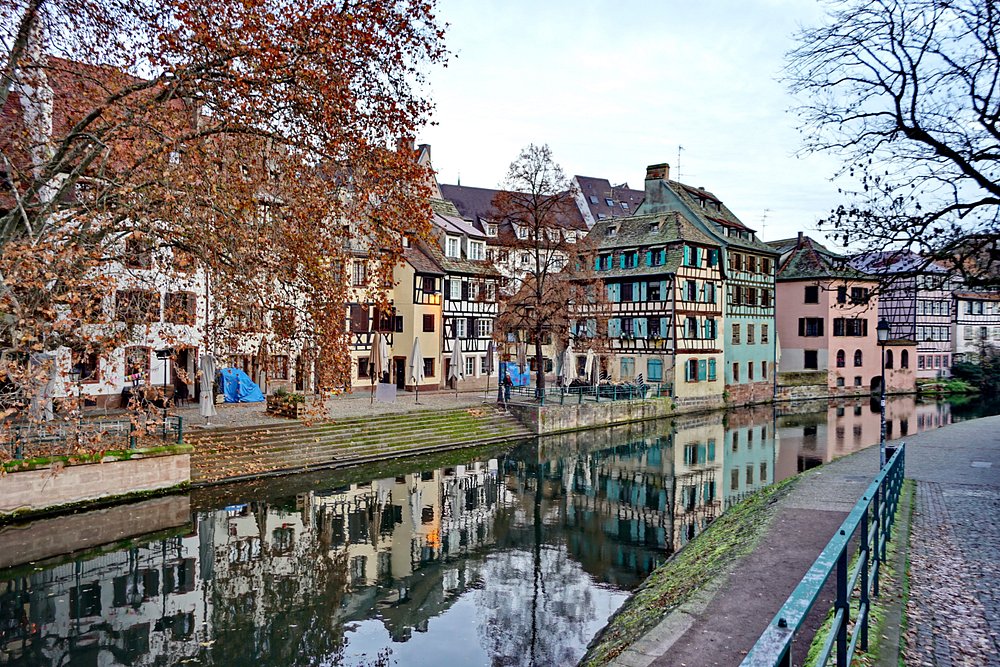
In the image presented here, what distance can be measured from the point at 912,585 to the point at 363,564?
11134mm

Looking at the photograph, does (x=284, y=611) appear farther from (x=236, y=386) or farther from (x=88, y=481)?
(x=236, y=386)

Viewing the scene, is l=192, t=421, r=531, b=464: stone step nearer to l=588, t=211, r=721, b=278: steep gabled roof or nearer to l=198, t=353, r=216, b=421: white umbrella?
l=198, t=353, r=216, b=421: white umbrella

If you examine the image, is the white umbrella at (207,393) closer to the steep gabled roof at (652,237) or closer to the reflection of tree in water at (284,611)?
the reflection of tree in water at (284,611)

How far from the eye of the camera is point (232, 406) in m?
31.8

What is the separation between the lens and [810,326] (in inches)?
2298

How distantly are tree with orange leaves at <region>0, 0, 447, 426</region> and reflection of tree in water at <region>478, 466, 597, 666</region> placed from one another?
6957 millimetres

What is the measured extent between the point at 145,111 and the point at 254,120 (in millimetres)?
1609

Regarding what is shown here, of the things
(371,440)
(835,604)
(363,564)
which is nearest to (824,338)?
(371,440)

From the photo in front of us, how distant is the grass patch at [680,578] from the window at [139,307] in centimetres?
907

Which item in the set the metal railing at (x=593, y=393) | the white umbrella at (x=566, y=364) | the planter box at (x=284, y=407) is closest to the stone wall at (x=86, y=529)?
the planter box at (x=284, y=407)

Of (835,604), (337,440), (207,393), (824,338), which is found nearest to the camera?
(835,604)

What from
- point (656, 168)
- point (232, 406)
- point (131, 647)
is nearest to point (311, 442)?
point (232, 406)

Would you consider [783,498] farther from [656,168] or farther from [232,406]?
[656,168]

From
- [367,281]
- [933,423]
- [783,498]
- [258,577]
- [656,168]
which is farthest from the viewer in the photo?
[656,168]
